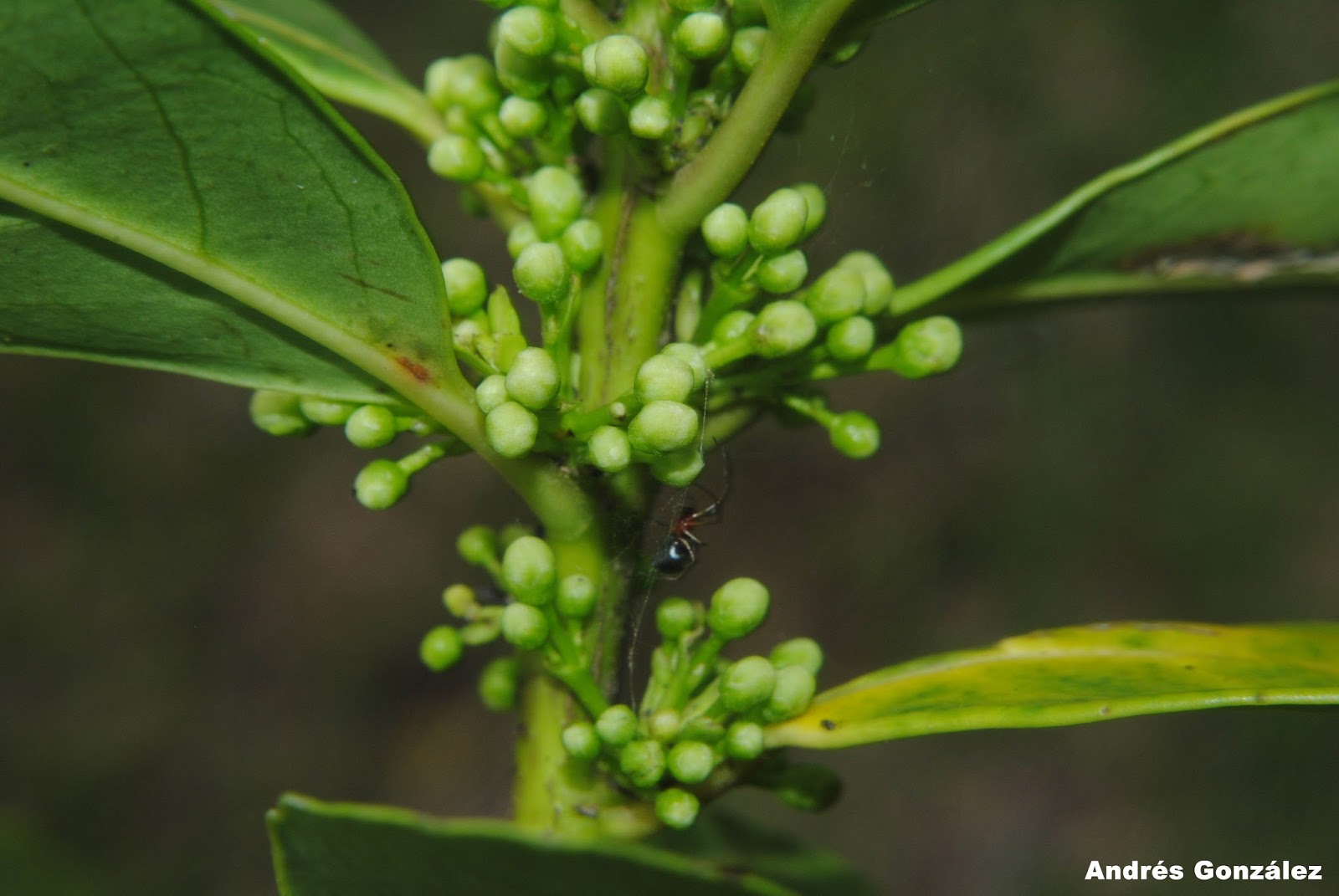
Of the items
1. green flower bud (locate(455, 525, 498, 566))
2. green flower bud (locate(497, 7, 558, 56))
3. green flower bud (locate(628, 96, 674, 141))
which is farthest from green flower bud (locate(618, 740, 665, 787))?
green flower bud (locate(497, 7, 558, 56))

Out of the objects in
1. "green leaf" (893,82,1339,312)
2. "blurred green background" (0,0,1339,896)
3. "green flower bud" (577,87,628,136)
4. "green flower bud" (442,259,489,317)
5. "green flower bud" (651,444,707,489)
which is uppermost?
"blurred green background" (0,0,1339,896)

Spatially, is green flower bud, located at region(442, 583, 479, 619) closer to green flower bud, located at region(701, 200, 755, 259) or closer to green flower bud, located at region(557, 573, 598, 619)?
green flower bud, located at region(557, 573, 598, 619)

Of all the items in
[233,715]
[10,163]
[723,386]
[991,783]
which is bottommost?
[10,163]

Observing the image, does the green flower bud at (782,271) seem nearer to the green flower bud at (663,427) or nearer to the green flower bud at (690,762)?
the green flower bud at (663,427)

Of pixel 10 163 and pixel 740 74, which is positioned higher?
pixel 740 74

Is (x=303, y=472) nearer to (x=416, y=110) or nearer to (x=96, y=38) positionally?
(x=416, y=110)

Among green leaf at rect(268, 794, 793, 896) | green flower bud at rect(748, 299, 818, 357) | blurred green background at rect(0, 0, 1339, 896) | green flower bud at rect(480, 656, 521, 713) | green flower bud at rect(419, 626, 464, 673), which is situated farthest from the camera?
blurred green background at rect(0, 0, 1339, 896)

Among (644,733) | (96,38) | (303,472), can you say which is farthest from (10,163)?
(303,472)

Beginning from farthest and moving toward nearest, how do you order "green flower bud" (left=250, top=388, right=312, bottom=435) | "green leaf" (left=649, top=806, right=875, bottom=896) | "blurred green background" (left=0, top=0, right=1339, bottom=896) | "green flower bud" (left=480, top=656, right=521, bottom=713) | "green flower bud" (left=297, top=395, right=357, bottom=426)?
"blurred green background" (left=0, top=0, right=1339, bottom=896) → "green leaf" (left=649, top=806, right=875, bottom=896) → "green flower bud" (left=480, top=656, right=521, bottom=713) → "green flower bud" (left=250, top=388, right=312, bottom=435) → "green flower bud" (left=297, top=395, right=357, bottom=426)
